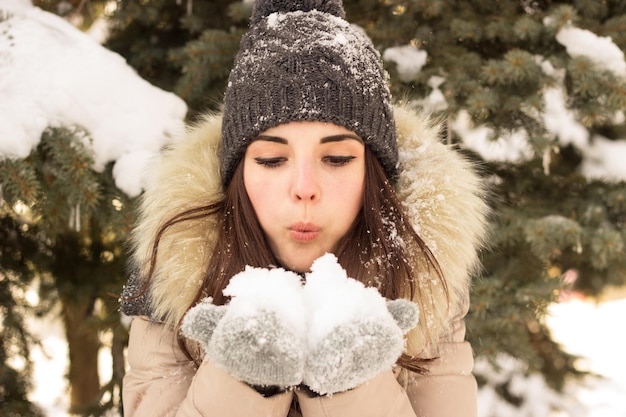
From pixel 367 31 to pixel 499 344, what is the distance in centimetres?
149

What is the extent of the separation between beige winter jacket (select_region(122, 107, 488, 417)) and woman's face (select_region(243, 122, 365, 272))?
9.5 inches

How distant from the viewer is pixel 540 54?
91.0 inches

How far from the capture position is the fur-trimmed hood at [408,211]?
1.65 meters

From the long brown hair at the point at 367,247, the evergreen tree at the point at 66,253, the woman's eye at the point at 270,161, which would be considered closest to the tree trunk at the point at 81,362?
the evergreen tree at the point at 66,253

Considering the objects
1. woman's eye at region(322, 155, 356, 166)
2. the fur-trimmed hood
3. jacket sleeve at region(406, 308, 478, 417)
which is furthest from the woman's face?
jacket sleeve at region(406, 308, 478, 417)

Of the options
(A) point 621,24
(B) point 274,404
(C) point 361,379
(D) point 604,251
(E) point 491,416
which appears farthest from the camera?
(E) point 491,416

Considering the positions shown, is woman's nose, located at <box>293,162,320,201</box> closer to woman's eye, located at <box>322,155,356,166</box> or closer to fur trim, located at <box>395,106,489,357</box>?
woman's eye, located at <box>322,155,356,166</box>

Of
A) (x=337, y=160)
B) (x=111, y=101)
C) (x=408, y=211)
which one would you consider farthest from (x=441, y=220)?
(x=111, y=101)

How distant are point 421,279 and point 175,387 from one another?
0.80 metres

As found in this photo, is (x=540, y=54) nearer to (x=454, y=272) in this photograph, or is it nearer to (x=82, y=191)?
(x=454, y=272)

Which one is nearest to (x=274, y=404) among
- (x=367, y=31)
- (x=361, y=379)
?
(x=361, y=379)

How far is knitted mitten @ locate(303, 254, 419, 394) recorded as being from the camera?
1129 millimetres

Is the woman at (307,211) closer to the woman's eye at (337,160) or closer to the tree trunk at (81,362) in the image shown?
the woman's eye at (337,160)

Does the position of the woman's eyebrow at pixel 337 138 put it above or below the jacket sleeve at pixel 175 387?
above
